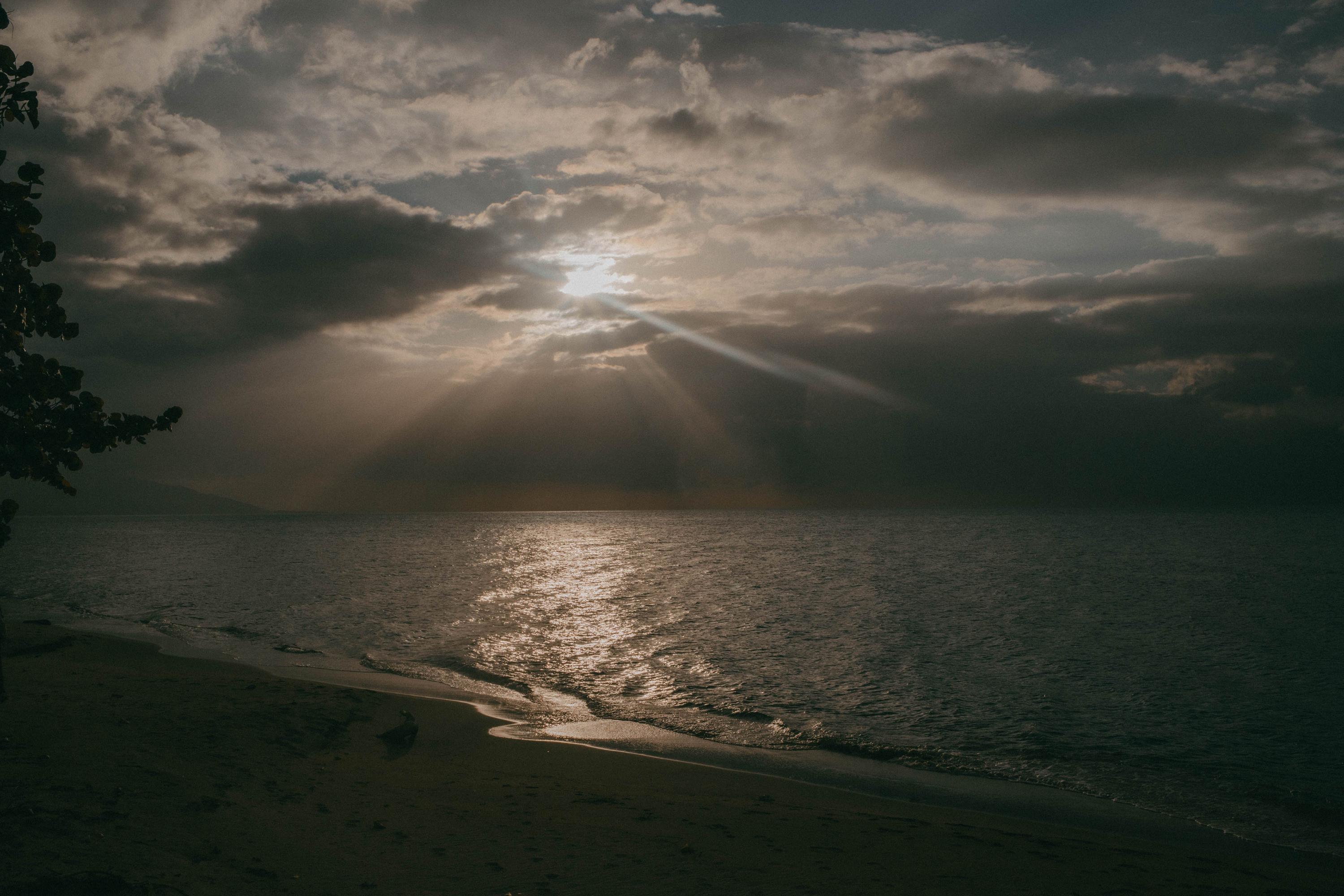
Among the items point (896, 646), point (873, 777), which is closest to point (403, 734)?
point (873, 777)

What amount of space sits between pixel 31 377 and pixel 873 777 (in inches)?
635

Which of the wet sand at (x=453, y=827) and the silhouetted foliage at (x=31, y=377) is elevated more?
the silhouetted foliage at (x=31, y=377)

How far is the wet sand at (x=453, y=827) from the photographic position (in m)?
9.02

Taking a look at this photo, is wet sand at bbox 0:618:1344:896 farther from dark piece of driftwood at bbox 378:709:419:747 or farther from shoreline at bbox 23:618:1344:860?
shoreline at bbox 23:618:1344:860

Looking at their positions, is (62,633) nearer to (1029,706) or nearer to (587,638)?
(587,638)

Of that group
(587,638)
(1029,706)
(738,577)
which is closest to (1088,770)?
(1029,706)

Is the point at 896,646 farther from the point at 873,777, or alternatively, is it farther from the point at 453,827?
the point at 453,827

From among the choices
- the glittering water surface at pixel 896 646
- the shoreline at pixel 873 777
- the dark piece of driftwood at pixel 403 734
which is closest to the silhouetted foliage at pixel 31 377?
the dark piece of driftwood at pixel 403 734

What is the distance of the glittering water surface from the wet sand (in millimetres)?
4246

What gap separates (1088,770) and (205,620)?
4172cm

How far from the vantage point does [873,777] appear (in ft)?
53.0

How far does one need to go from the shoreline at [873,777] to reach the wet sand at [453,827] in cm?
51

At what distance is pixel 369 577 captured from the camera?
64.9 metres

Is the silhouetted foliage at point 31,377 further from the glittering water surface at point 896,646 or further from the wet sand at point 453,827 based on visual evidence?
the glittering water surface at point 896,646
